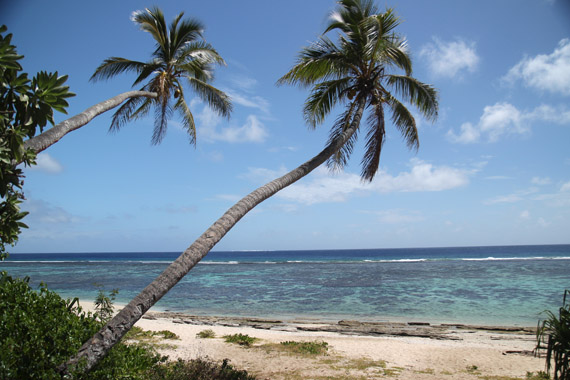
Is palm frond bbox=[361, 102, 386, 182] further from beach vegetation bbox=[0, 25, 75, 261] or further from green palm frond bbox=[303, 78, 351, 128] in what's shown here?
beach vegetation bbox=[0, 25, 75, 261]

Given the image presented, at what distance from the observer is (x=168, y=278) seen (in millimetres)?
4125

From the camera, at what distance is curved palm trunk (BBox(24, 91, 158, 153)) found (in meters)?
4.21

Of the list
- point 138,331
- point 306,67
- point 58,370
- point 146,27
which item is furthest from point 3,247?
point 138,331

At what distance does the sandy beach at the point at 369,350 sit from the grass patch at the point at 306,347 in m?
0.19

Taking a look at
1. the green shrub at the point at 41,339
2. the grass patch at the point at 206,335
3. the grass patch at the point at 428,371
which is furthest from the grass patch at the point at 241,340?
the green shrub at the point at 41,339

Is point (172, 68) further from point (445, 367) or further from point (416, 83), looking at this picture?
point (445, 367)

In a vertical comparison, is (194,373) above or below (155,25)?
below

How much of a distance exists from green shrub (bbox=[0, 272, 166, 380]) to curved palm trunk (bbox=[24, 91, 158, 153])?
62.0 inches

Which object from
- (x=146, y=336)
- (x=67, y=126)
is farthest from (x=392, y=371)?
(x=67, y=126)

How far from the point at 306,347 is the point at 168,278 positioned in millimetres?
6563

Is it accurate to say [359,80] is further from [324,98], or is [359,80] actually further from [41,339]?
[41,339]

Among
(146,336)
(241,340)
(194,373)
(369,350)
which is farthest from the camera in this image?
(146,336)

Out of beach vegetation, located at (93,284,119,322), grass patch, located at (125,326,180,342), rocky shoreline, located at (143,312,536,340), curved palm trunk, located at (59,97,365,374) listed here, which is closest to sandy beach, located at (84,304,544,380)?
rocky shoreline, located at (143,312,536,340)

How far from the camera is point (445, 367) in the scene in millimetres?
8336
